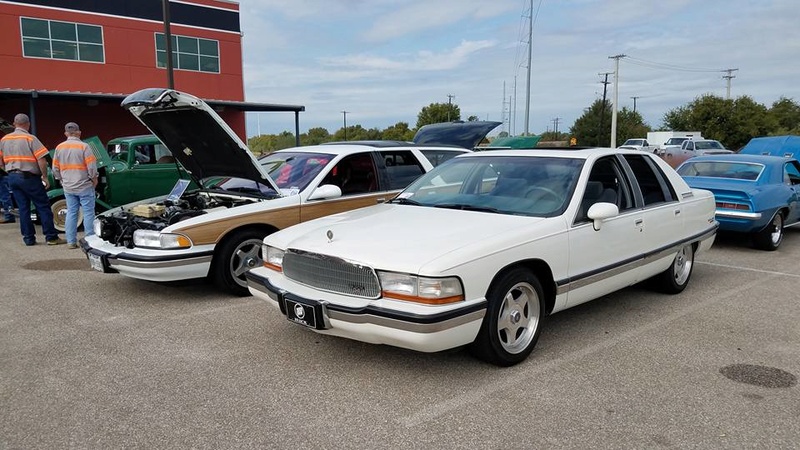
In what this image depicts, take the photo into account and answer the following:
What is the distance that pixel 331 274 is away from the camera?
380 centimetres

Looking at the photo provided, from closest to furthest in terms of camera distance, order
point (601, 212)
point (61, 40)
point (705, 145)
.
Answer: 1. point (601, 212)
2. point (61, 40)
3. point (705, 145)

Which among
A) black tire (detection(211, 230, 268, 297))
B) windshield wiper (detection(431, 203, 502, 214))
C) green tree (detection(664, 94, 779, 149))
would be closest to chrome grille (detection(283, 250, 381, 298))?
windshield wiper (detection(431, 203, 502, 214))

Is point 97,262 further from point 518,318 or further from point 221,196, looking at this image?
point 518,318

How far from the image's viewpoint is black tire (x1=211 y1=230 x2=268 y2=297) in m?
5.55

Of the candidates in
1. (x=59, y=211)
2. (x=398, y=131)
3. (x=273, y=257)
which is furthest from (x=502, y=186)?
(x=398, y=131)

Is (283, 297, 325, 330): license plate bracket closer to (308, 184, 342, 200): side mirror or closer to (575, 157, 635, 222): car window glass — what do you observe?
(308, 184, 342, 200): side mirror

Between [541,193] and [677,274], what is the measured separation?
90.3 inches

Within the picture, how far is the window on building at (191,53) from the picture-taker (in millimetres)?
24781

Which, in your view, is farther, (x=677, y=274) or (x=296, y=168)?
(x=296, y=168)

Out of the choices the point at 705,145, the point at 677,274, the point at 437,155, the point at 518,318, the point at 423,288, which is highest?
the point at 705,145

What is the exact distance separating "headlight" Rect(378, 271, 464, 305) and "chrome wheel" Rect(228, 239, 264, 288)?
2511 mm

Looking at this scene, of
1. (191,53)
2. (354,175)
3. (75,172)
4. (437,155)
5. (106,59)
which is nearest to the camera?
(354,175)

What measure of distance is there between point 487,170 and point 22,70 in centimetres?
2259

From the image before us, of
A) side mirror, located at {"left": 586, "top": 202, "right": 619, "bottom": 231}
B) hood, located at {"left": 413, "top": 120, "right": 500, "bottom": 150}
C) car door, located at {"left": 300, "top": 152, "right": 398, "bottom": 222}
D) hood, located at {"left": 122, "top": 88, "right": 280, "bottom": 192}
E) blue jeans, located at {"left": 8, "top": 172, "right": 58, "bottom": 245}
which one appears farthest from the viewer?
hood, located at {"left": 413, "top": 120, "right": 500, "bottom": 150}
